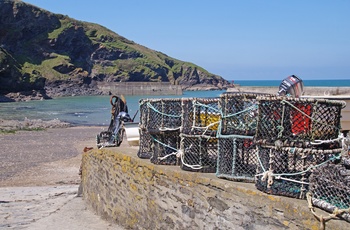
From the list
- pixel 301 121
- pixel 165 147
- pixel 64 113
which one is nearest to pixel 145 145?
pixel 165 147

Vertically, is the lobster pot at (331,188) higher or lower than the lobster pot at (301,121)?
lower

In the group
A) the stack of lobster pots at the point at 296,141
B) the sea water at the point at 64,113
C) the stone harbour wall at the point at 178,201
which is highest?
the stack of lobster pots at the point at 296,141

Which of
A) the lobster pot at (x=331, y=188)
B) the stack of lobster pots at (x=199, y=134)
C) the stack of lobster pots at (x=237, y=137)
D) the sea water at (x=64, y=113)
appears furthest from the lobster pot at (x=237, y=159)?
the sea water at (x=64, y=113)

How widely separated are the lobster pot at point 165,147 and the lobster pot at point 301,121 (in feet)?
6.56

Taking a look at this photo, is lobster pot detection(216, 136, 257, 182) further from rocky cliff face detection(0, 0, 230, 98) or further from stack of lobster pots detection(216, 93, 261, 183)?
rocky cliff face detection(0, 0, 230, 98)

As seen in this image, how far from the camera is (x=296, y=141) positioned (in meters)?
4.53

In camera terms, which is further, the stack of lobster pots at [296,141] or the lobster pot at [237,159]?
the lobster pot at [237,159]

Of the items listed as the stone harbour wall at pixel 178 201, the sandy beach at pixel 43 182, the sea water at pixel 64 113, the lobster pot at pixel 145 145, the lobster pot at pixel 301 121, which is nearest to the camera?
the stone harbour wall at pixel 178 201

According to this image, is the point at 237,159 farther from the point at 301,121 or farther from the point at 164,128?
the point at 164,128


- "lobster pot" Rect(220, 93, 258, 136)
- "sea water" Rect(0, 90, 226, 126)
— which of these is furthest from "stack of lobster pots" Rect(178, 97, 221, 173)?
"sea water" Rect(0, 90, 226, 126)

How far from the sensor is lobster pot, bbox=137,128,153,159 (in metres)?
7.17

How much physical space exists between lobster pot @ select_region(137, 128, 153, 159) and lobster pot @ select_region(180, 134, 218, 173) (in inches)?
43.1

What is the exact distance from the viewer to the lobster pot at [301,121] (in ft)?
14.8

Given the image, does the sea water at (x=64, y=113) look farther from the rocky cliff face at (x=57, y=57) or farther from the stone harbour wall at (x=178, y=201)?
the stone harbour wall at (x=178, y=201)
